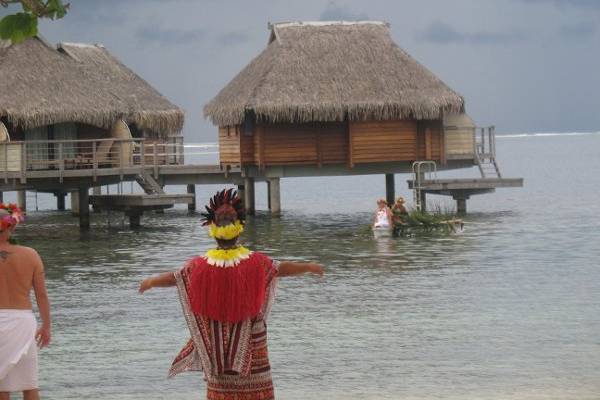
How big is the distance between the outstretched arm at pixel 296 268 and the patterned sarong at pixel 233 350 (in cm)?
5

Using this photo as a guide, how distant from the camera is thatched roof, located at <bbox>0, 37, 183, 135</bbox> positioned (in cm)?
3381

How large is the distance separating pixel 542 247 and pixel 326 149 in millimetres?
8285

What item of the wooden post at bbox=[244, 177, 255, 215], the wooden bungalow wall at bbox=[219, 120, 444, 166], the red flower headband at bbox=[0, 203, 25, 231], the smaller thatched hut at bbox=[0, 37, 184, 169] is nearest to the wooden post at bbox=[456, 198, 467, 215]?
the wooden bungalow wall at bbox=[219, 120, 444, 166]

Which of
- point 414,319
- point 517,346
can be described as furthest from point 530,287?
point 517,346

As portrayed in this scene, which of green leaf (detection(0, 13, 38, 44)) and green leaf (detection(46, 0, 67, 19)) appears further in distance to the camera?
green leaf (detection(46, 0, 67, 19))

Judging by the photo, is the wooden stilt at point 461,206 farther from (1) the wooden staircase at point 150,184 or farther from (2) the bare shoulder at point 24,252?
(2) the bare shoulder at point 24,252

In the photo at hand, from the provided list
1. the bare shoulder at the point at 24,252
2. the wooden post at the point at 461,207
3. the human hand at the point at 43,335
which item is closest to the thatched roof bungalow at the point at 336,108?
the wooden post at the point at 461,207

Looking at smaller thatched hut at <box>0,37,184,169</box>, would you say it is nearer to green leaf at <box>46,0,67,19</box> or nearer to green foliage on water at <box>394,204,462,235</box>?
green foliage on water at <box>394,204,462,235</box>

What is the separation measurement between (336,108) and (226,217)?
27.0 m

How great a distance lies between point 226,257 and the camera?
736 centimetres

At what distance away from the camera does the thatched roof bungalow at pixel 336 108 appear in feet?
113

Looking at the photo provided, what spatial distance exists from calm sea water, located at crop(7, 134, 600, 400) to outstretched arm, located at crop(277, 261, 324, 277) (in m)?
3.70

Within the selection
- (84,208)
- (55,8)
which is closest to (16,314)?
(55,8)

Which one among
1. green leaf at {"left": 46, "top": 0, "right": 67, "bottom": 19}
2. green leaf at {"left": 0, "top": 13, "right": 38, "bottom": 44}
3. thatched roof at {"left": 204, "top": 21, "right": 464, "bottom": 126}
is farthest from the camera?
thatched roof at {"left": 204, "top": 21, "right": 464, "bottom": 126}
